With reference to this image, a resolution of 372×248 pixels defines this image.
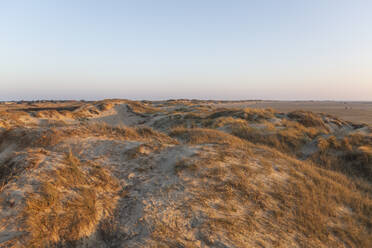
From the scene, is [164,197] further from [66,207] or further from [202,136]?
[202,136]

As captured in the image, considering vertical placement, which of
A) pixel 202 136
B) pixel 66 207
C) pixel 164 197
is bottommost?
pixel 164 197

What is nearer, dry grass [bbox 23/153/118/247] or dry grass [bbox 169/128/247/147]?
dry grass [bbox 23/153/118/247]

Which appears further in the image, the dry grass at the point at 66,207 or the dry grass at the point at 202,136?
the dry grass at the point at 202,136

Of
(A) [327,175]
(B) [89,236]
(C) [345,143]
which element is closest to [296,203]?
(A) [327,175]

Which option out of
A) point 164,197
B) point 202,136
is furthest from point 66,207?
point 202,136

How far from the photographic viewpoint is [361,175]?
8641 millimetres

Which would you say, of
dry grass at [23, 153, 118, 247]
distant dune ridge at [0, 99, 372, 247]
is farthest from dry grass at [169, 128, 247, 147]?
dry grass at [23, 153, 118, 247]

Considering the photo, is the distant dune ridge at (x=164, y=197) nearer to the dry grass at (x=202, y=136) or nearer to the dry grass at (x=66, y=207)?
the dry grass at (x=66, y=207)

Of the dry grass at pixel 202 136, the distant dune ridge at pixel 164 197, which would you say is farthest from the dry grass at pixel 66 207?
the dry grass at pixel 202 136

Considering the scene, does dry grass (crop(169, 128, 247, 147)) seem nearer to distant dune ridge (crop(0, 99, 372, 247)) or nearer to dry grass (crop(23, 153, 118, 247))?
distant dune ridge (crop(0, 99, 372, 247))

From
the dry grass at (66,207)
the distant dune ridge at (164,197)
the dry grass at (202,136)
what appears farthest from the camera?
the dry grass at (202,136)

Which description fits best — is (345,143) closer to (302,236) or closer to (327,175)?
(327,175)

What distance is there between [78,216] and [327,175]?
27.1 feet

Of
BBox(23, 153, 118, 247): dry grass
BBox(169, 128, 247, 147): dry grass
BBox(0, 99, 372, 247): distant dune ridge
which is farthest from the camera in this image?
BBox(169, 128, 247, 147): dry grass
